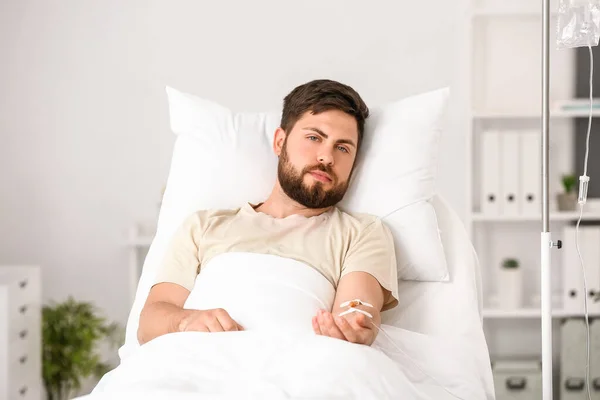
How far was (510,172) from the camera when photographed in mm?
2971

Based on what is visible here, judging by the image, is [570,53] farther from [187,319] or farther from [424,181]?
[187,319]

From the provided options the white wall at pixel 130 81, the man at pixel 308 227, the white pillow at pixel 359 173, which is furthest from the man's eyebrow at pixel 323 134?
the white wall at pixel 130 81

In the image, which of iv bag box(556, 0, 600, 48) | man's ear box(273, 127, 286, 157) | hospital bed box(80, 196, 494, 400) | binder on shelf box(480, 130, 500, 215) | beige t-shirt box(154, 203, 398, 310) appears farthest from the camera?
binder on shelf box(480, 130, 500, 215)

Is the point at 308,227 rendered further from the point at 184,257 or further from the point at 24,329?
the point at 24,329

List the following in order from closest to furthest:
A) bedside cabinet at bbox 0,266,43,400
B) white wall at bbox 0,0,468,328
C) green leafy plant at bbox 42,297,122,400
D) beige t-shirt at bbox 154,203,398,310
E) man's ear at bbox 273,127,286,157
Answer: beige t-shirt at bbox 154,203,398,310, man's ear at bbox 273,127,286,157, bedside cabinet at bbox 0,266,43,400, green leafy plant at bbox 42,297,122,400, white wall at bbox 0,0,468,328

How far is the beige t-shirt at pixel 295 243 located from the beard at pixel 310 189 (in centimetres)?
4

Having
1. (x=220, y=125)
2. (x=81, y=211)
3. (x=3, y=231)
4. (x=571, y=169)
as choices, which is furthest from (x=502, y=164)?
(x=3, y=231)

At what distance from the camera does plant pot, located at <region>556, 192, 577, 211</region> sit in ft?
9.87

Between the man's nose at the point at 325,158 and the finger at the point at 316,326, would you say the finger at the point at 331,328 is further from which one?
the man's nose at the point at 325,158

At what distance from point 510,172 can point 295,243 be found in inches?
55.4

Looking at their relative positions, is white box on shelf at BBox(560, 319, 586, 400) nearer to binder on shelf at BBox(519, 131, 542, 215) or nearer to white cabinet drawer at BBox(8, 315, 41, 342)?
binder on shelf at BBox(519, 131, 542, 215)

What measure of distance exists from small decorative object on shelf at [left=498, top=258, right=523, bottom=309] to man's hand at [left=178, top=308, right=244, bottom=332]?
166cm

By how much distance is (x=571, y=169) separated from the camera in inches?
122

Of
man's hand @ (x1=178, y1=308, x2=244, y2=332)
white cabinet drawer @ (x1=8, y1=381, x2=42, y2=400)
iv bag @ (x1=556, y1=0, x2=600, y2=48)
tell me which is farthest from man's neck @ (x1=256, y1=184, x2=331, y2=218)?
white cabinet drawer @ (x1=8, y1=381, x2=42, y2=400)
